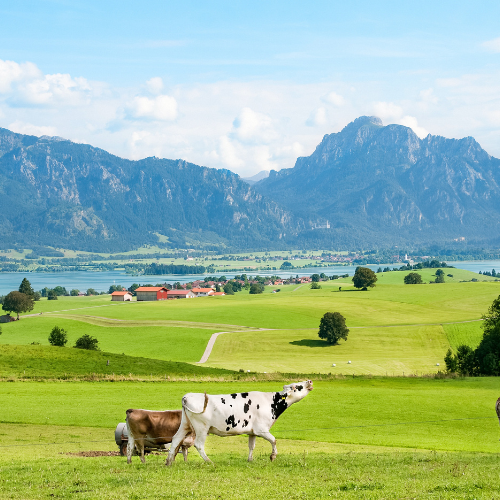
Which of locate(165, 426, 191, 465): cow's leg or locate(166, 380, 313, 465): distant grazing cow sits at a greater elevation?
locate(166, 380, 313, 465): distant grazing cow

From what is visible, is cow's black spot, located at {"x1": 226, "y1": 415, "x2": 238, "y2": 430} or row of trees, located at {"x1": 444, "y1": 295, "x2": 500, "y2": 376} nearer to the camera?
cow's black spot, located at {"x1": 226, "y1": 415, "x2": 238, "y2": 430}

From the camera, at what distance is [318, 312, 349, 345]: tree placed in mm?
89312

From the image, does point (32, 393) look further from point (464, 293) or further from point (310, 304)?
point (464, 293)

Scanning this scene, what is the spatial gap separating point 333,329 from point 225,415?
75877 mm

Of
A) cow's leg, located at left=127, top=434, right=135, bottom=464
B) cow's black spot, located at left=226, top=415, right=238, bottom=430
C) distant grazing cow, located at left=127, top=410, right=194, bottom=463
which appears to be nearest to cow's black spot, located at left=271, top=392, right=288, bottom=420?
cow's black spot, located at left=226, top=415, right=238, bottom=430

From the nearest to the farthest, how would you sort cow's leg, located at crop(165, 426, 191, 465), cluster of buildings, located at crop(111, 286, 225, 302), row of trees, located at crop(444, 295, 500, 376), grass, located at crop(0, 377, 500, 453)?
cow's leg, located at crop(165, 426, 191, 465)
grass, located at crop(0, 377, 500, 453)
row of trees, located at crop(444, 295, 500, 376)
cluster of buildings, located at crop(111, 286, 225, 302)

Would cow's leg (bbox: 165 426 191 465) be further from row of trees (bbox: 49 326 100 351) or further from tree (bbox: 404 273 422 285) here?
tree (bbox: 404 273 422 285)

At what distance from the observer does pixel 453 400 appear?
36.9 meters

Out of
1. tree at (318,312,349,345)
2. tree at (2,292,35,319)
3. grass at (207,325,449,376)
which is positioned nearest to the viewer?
grass at (207,325,449,376)

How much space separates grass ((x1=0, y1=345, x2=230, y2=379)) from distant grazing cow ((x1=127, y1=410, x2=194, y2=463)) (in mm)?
31658

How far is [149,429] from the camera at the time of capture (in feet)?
55.1

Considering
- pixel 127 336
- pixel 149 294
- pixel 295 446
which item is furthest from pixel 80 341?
pixel 149 294

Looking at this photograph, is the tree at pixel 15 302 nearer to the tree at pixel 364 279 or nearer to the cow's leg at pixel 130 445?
the tree at pixel 364 279

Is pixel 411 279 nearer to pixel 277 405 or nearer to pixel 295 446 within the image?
pixel 295 446
